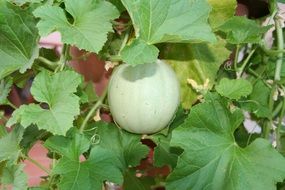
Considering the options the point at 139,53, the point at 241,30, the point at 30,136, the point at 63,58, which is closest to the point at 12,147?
the point at 30,136

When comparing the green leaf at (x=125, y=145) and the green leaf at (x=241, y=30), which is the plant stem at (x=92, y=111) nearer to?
the green leaf at (x=125, y=145)

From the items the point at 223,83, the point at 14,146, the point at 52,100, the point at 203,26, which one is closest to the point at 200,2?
the point at 203,26

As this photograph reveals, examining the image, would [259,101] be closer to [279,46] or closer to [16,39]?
[279,46]

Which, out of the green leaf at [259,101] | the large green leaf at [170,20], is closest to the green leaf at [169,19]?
the large green leaf at [170,20]

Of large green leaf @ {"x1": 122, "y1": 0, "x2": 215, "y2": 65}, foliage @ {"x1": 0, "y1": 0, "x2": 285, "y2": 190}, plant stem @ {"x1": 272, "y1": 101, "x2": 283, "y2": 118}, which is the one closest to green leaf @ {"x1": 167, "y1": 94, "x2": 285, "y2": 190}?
foliage @ {"x1": 0, "y1": 0, "x2": 285, "y2": 190}

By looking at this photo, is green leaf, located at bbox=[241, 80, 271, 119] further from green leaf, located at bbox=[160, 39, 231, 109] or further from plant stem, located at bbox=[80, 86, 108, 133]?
plant stem, located at bbox=[80, 86, 108, 133]
